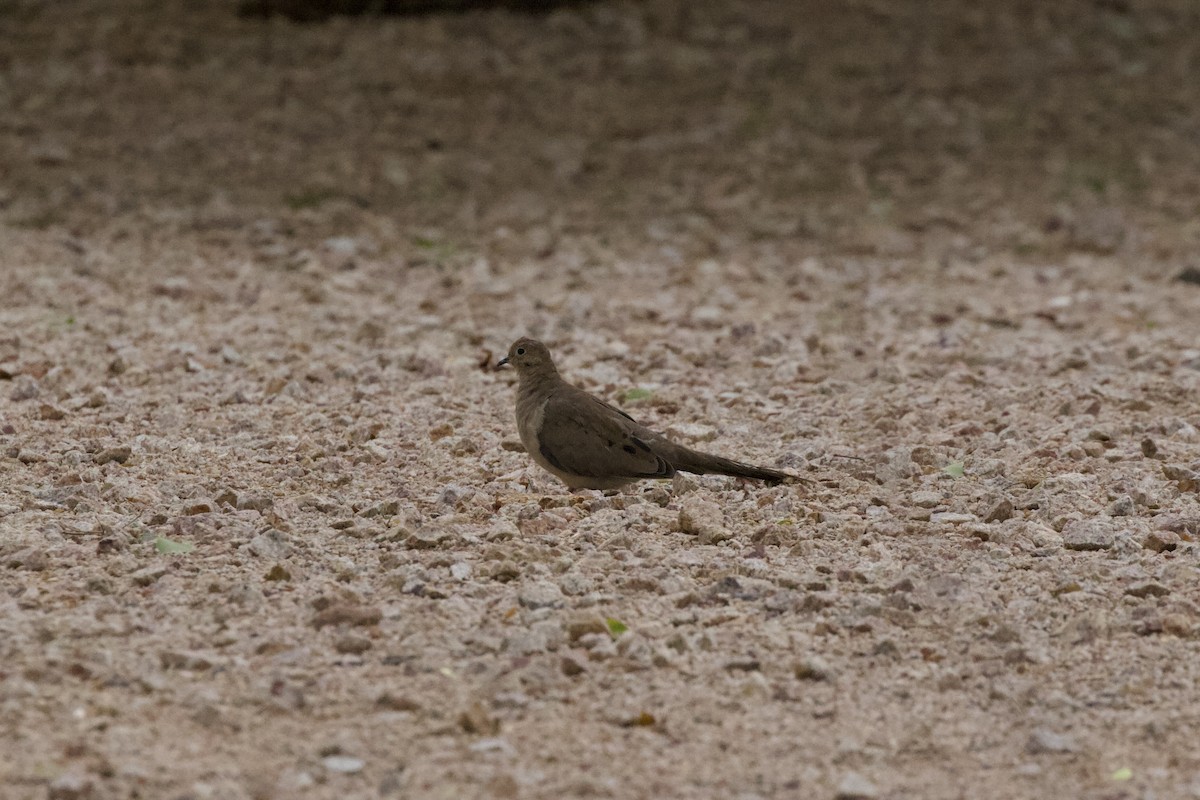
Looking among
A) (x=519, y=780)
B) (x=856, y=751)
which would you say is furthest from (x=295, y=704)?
(x=856, y=751)

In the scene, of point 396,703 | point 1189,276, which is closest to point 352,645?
point 396,703

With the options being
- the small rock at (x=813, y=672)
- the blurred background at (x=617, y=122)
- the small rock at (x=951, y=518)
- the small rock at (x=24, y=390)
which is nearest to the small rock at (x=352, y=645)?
the small rock at (x=813, y=672)

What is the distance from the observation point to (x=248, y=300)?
8.05 meters

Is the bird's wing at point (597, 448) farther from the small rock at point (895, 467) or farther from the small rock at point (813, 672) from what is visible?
the small rock at point (813, 672)

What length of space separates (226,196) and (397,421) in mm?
3628

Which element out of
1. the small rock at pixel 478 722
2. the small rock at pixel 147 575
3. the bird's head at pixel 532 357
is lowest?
the small rock at pixel 147 575

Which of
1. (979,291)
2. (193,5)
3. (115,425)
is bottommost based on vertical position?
(115,425)

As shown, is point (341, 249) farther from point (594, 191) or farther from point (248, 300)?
point (594, 191)

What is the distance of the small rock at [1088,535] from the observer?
5.05 m

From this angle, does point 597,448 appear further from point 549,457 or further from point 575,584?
point 575,584

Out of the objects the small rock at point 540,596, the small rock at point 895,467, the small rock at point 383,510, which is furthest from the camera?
the small rock at point 895,467

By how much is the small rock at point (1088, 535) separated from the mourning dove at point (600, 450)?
3.07 feet

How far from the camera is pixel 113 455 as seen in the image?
5.76m

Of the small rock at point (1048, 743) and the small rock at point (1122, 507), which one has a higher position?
the small rock at point (1122, 507)
